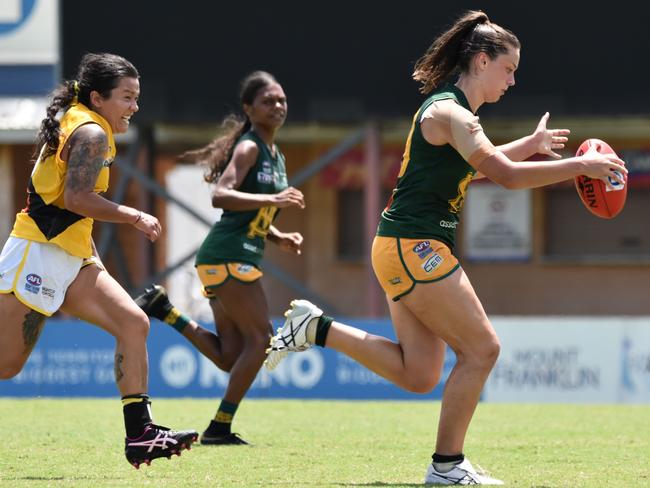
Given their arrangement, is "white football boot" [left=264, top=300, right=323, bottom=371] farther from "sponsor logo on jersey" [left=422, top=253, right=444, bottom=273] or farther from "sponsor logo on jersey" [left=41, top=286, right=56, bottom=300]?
"sponsor logo on jersey" [left=41, top=286, right=56, bottom=300]

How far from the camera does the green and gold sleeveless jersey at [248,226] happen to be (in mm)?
8234

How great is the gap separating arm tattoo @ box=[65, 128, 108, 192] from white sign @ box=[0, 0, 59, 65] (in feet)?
40.0

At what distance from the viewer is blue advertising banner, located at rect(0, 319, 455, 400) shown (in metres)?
13.7

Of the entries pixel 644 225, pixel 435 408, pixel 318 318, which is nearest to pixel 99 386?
pixel 435 408

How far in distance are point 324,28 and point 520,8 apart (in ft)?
8.24

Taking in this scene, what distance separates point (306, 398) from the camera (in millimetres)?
13703

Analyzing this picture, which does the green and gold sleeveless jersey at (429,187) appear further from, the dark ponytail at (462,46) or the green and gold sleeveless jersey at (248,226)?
the green and gold sleeveless jersey at (248,226)

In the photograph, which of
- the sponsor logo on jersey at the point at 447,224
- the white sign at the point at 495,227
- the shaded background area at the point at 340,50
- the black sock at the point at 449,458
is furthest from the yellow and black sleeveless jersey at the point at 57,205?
the white sign at the point at 495,227

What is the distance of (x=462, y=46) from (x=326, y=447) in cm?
276

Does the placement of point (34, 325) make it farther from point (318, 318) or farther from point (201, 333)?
point (201, 333)

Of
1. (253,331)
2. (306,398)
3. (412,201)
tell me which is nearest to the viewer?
(412,201)

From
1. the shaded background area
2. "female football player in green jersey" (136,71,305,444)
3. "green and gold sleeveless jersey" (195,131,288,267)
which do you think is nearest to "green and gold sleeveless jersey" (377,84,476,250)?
"female football player in green jersey" (136,71,305,444)

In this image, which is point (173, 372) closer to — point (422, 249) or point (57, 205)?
point (57, 205)

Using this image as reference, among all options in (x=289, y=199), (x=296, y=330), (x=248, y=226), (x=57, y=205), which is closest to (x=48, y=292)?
(x=57, y=205)
